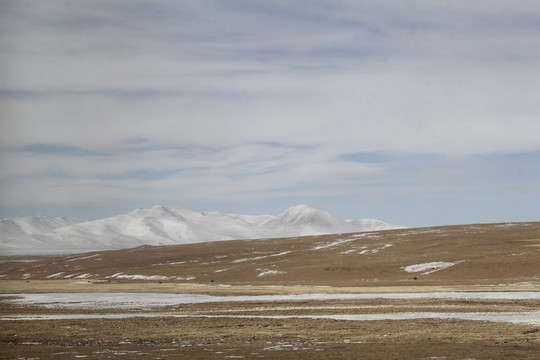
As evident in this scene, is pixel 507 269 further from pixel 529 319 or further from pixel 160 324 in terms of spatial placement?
pixel 160 324

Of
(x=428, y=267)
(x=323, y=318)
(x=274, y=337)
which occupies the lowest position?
(x=428, y=267)

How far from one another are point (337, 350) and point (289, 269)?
8462 cm

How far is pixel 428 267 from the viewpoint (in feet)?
323

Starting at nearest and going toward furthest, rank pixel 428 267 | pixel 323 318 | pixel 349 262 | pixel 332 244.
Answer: pixel 323 318 → pixel 428 267 → pixel 349 262 → pixel 332 244

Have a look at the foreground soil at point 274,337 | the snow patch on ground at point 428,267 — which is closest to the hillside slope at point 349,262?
the snow patch on ground at point 428,267

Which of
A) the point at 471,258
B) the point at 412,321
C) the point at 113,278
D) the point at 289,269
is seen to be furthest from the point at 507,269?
the point at 113,278

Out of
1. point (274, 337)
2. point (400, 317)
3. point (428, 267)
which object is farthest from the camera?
point (428, 267)

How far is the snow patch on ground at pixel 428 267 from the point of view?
96456 millimetres

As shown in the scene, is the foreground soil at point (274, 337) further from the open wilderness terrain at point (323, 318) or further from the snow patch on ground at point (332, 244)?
the snow patch on ground at point (332, 244)

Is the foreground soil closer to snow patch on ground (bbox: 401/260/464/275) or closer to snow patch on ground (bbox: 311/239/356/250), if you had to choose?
snow patch on ground (bbox: 401/260/464/275)

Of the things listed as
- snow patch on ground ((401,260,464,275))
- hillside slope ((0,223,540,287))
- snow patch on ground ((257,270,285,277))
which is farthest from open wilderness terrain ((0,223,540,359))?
hillside slope ((0,223,540,287))

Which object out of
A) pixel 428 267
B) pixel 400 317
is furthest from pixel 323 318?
pixel 428 267

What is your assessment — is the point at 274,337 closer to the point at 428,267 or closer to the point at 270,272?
the point at 428,267

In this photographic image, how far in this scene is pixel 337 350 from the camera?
2741cm
